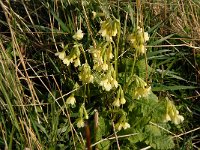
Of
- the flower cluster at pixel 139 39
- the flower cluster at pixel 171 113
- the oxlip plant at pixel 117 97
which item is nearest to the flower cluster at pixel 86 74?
the oxlip plant at pixel 117 97

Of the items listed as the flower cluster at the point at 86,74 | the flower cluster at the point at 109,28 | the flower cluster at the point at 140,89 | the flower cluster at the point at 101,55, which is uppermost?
the flower cluster at the point at 109,28

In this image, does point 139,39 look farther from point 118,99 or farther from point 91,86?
point 91,86

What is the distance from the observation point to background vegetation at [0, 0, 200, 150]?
1.95m

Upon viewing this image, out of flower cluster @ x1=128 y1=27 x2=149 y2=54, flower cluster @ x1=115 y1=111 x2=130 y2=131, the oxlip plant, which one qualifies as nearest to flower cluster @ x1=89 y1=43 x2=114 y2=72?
the oxlip plant

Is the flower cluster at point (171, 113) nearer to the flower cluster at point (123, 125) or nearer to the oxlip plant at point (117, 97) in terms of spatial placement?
the oxlip plant at point (117, 97)

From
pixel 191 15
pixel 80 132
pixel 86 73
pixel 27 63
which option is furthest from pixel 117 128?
pixel 191 15

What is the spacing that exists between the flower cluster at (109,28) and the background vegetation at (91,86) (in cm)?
14

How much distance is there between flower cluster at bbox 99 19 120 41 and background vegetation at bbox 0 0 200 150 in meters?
0.14

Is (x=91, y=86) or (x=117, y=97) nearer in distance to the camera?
(x=117, y=97)

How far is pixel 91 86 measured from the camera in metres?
2.18

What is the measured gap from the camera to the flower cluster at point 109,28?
1863 mm

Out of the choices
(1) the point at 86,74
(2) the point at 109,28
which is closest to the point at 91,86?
(1) the point at 86,74

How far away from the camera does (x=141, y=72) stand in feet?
7.20

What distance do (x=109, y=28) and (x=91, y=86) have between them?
41 cm
